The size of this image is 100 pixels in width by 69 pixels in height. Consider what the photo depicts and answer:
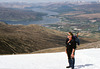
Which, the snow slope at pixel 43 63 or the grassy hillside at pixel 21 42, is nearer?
the snow slope at pixel 43 63

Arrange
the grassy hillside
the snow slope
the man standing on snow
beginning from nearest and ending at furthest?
the man standing on snow → the snow slope → the grassy hillside

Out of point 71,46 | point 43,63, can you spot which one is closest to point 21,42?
point 43,63

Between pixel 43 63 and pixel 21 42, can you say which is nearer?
pixel 43 63

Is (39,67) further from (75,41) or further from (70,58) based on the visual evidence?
(75,41)

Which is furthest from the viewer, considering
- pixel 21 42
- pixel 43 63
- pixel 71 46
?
pixel 21 42

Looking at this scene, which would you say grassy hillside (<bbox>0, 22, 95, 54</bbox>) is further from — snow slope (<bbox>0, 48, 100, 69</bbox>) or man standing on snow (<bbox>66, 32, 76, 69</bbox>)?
man standing on snow (<bbox>66, 32, 76, 69</bbox>)

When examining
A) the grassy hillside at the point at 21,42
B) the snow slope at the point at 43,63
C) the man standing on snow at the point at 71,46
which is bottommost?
the grassy hillside at the point at 21,42

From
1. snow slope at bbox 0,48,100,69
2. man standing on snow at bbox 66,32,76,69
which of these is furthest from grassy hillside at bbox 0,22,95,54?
man standing on snow at bbox 66,32,76,69

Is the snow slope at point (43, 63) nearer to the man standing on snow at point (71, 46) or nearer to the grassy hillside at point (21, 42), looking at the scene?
the man standing on snow at point (71, 46)

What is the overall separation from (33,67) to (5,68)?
1365 millimetres

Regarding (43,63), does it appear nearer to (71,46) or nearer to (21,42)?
(71,46)

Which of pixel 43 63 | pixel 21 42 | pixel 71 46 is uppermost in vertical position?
pixel 71 46

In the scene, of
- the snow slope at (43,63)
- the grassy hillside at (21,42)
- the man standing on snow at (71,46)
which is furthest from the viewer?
the grassy hillside at (21,42)

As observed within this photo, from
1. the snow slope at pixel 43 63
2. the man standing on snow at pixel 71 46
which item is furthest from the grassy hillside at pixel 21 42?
the man standing on snow at pixel 71 46
